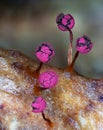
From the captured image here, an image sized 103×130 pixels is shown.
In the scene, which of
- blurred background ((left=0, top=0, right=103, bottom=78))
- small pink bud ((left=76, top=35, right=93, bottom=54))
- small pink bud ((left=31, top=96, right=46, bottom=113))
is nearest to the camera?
small pink bud ((left=31, top=96, right=46, bottom=113))

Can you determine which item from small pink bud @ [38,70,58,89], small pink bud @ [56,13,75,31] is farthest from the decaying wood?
small pink bud @ [56,13,75,31]

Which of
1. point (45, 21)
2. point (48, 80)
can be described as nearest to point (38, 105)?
point (48, 80)

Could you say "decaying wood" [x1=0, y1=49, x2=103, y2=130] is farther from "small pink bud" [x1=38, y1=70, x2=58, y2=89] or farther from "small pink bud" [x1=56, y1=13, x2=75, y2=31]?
"small pink bud" [x1=56, y1=13, x2=75, y2=31]

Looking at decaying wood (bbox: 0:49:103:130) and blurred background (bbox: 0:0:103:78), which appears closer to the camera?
decaying wood (bbox: 0:49:103:130)

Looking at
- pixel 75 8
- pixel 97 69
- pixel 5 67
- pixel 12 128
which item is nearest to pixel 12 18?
pixel 75 8

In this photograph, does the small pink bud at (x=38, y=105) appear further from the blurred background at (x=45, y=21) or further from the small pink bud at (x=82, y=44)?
the blurred background at (x=45, y=21)

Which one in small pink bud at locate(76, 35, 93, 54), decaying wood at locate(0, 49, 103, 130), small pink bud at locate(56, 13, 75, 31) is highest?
small pink bud at locate(56, 13, 75, 31)

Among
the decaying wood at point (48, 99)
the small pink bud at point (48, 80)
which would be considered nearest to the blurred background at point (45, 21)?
the decaying wood at point (48, 99)
